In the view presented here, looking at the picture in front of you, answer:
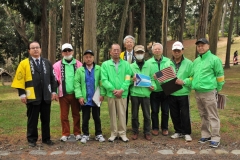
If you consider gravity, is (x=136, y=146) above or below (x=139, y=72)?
below

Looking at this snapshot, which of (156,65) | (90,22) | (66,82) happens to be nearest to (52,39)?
(90,22)

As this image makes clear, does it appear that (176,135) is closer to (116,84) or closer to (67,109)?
(116,84)

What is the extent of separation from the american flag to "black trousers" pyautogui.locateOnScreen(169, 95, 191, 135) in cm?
48

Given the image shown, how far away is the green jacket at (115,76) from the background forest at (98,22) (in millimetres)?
3400

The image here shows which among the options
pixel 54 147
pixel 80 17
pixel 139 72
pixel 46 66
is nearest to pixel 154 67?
pixel 139 72

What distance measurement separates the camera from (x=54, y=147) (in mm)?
5523

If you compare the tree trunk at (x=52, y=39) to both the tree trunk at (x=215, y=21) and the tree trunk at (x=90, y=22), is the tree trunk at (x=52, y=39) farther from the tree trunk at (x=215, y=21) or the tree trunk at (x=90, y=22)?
the tree trunk at (x=215, y=21)

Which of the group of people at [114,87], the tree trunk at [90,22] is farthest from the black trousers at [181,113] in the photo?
the tree trunk at [90,22]

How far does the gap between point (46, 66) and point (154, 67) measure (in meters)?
2.35

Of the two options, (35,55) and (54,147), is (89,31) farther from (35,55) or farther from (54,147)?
(54,147)

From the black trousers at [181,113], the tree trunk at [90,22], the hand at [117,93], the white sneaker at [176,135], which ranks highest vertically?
the tree trunk at [90,22]

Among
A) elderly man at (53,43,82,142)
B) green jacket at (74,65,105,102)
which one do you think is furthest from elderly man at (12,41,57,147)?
green jacket at (74,65,105,102)

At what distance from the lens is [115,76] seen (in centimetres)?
577

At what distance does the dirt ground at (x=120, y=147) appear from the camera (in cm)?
500
